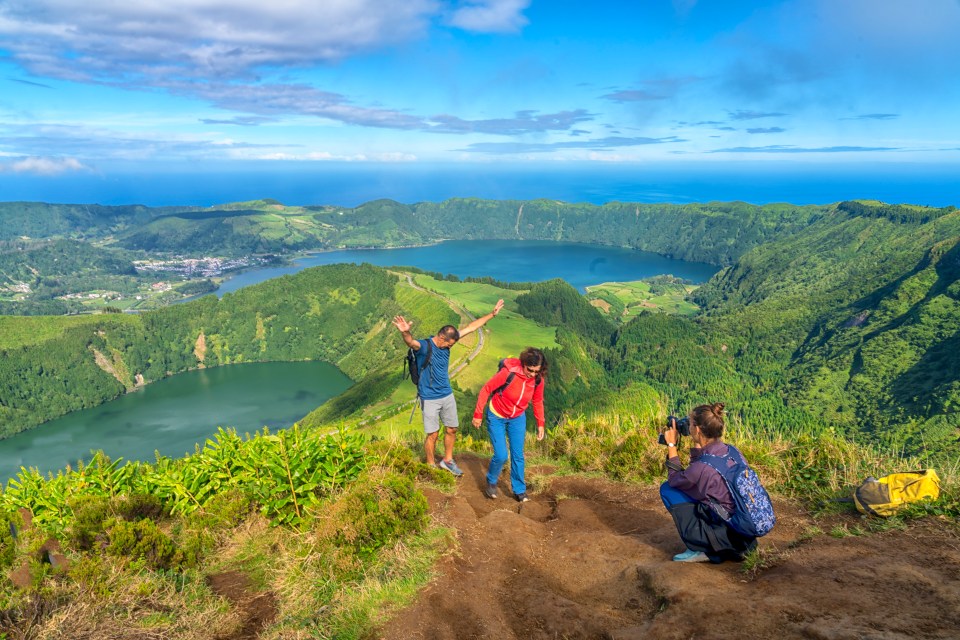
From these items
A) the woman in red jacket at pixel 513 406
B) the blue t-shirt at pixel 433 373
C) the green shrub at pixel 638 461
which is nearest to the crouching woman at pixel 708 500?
the woman in red jacket at pixel 513 406

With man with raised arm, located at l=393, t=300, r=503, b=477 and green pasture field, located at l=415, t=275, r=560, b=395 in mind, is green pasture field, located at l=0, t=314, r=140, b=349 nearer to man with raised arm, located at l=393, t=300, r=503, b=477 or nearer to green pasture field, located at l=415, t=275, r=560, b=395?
green pasture field, located at l=415, t=275, r=560, b=395

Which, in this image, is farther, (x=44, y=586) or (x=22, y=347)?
(x=22, y=347)

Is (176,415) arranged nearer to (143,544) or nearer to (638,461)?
(143,544)

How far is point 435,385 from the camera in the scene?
10.1m

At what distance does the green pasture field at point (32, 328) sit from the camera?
138375 mm

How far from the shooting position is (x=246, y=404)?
118688 millimetres

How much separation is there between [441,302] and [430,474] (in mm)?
130725

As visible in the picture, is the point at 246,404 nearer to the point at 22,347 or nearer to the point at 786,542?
the point at 22,347

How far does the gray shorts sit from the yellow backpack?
6.71 metres

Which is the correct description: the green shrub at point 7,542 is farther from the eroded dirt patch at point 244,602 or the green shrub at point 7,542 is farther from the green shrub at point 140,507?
the eroded dirt patch at point 244,602

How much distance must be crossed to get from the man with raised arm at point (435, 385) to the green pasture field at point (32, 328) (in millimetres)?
176315

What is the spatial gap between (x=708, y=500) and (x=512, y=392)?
11.9 ft

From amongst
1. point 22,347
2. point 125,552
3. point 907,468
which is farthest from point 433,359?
point 22,347

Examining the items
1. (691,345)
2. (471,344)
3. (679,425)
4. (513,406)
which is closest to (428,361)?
(513,406)
